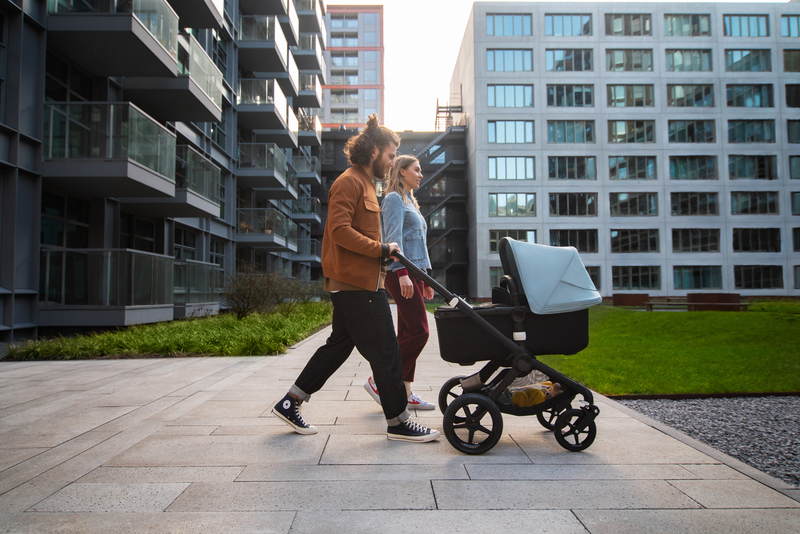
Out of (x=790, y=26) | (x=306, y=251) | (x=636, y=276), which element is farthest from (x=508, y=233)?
(x=790, y=26)

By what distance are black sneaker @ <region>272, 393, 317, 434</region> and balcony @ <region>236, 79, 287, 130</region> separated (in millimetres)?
21566

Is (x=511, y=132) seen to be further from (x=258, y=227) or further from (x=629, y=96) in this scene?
(x=258, y=227)

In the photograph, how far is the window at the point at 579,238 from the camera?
43.2 metres

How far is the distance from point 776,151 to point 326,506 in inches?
2072

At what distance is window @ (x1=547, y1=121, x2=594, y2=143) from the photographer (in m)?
43.7

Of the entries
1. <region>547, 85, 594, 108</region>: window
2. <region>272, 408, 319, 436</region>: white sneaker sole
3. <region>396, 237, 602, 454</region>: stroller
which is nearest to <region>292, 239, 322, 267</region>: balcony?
<region>547, 85, 594, 108</region>: window

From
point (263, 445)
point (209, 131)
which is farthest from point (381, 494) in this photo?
point (209, 131)

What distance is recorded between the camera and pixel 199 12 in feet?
52.7

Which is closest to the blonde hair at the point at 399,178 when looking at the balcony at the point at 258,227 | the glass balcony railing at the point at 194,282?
the glass balcony railing at the point at 194,282

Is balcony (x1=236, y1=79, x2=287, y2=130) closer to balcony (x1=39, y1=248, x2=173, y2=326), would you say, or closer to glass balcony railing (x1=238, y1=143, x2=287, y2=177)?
Answer: glass balcony railing (x1=238, y1=143, x2=287, y2=177)

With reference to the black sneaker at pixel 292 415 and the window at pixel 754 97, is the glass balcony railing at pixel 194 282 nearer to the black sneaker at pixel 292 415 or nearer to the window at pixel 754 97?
the black sneaker at pixel 292 415

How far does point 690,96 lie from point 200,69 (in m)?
42.0

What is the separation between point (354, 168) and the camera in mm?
3762

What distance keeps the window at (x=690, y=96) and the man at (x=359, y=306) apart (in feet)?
157
